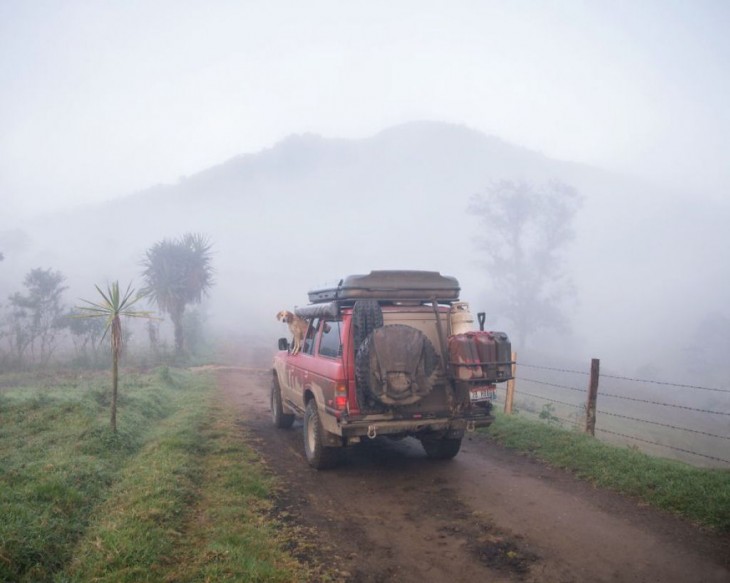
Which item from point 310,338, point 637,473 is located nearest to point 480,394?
point 637,473

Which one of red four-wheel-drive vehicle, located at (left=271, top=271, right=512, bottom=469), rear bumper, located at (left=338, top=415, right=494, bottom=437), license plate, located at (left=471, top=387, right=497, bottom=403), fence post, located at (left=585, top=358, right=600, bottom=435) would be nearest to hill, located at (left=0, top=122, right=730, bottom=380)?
fence post, located at (left=585, top=358, right=600, bottom=435)

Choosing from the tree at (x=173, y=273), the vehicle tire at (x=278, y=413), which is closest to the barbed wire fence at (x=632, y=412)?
the vehicle tire at (x=278, y=413)

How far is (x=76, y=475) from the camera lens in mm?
6055

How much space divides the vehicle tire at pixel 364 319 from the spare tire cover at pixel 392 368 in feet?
0.73

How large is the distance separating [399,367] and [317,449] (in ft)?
6.17

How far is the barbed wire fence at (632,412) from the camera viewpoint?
11.3 meters

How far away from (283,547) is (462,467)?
345 centimetres

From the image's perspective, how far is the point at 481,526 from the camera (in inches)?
203

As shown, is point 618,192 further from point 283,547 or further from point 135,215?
point 283,547

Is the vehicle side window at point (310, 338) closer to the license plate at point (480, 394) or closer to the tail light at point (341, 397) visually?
the tail light at point (341, 397)

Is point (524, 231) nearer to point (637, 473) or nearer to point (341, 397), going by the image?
point (637, 473)

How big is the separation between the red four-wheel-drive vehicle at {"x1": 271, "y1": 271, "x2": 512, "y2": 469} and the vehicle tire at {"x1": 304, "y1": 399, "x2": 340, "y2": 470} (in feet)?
0.05

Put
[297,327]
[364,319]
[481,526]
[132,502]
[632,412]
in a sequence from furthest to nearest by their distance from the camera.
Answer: [632,412]
[297,327]
[364,319]
[132,502]
[481,526]

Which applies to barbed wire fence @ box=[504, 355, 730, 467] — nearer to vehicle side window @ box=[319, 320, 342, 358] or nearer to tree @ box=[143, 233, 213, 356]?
vehicle side window @ box=[319, 320, 342, 358]
